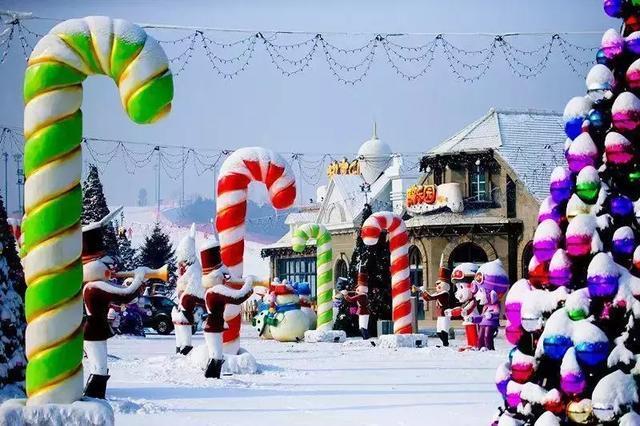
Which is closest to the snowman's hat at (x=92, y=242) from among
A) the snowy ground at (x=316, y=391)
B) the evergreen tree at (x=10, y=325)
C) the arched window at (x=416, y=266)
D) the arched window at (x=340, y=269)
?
the snowy ground at (x=316, y=391)

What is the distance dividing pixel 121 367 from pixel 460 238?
24.8 metres

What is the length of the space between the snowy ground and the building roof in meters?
20.1

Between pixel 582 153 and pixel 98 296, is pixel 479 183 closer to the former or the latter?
pixel 98 296

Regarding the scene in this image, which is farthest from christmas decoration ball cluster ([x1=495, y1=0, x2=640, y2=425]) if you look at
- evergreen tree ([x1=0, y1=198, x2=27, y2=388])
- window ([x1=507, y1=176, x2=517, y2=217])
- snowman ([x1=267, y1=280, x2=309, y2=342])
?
window ([x1=507, y1=176, x2=517, y2=217])

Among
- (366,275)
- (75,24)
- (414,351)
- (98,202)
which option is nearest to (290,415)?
(75,24)

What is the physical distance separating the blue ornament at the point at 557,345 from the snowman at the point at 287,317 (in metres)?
17.4

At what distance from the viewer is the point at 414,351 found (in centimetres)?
2020

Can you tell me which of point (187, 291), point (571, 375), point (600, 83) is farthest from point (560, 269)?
point (187, 291)

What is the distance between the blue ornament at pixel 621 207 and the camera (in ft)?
24.0

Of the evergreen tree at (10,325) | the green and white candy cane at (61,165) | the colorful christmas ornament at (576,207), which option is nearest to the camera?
the colorful christmas ornament at (576,207)

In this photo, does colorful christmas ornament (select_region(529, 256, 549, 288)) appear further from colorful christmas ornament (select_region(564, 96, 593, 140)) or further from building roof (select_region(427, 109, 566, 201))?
building roof (select_region(427, 109, 566, 201))

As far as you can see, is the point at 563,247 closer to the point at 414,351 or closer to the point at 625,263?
the point at 625,263

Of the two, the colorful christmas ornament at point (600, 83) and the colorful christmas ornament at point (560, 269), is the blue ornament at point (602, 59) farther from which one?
the colorful christmas ornament at point (560, 269)

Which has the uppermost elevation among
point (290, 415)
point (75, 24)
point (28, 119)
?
point (75, 24)
